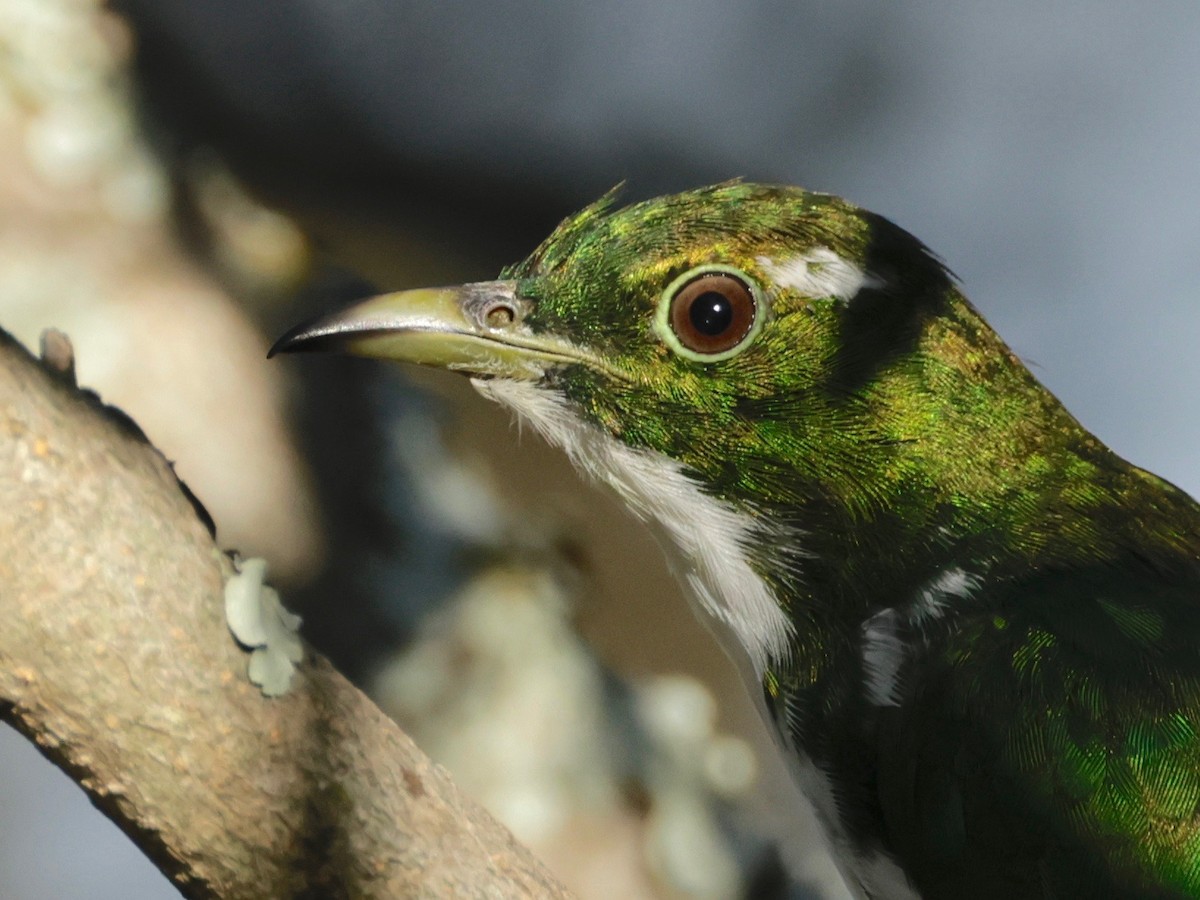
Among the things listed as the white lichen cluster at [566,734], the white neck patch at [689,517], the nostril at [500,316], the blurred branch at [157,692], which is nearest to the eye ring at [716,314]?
the white neck patch at [689,517]

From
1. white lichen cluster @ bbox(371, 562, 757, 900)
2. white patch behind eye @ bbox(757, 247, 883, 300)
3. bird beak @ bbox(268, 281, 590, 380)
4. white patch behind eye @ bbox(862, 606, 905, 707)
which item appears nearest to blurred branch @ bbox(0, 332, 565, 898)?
bird beak @ bbox(268, 281, 590, 380)

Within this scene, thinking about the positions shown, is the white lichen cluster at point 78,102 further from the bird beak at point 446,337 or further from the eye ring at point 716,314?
the eye ring at point 716,314

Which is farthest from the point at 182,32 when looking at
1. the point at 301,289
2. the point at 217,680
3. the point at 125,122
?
the point at 217,680

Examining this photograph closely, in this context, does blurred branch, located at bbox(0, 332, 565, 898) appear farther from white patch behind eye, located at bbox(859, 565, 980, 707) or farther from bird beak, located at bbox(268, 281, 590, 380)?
white patch behind eye, located at bbox(859, 565, 980, 707)

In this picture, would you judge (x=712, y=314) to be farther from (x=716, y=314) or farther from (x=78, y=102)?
(x=78, y=102)

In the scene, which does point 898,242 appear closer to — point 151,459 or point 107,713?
point 151,459

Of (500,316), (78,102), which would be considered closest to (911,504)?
(500,316)

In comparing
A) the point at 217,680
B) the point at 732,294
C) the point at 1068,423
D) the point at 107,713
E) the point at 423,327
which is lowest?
the point at 107,713
